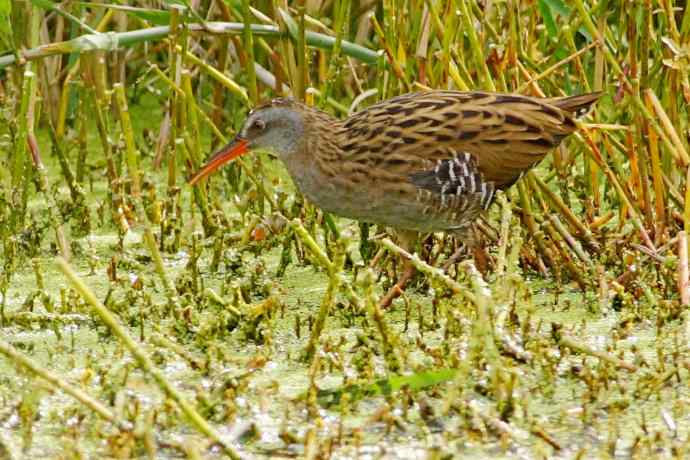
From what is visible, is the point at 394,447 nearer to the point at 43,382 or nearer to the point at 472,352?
the point at 472,352

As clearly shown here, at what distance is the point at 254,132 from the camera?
461 cm

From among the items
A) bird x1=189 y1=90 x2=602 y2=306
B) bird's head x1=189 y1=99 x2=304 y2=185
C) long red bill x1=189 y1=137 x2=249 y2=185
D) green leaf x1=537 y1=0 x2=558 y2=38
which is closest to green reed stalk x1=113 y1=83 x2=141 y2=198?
long red bill x1=189 y1=137 x2=249 y2=185

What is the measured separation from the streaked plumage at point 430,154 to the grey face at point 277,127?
2.7 inches

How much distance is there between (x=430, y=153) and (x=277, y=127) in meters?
0.54

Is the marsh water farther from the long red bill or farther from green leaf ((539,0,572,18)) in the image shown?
green leaf ((539,0,572,18))

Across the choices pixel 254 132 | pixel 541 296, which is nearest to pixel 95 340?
pixel 254 132

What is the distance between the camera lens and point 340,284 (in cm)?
351

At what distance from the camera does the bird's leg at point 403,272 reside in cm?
432

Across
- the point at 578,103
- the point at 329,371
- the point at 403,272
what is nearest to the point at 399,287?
the point at 403,272

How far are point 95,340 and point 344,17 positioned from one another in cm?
135

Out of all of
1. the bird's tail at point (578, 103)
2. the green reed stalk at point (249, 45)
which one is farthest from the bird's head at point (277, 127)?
the bird's tail at point (578, 103)

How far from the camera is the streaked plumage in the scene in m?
4.28

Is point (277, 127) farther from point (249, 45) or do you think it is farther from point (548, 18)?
point (548, 18)

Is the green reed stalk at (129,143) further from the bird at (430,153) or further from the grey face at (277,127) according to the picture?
the bird at (430,153)
